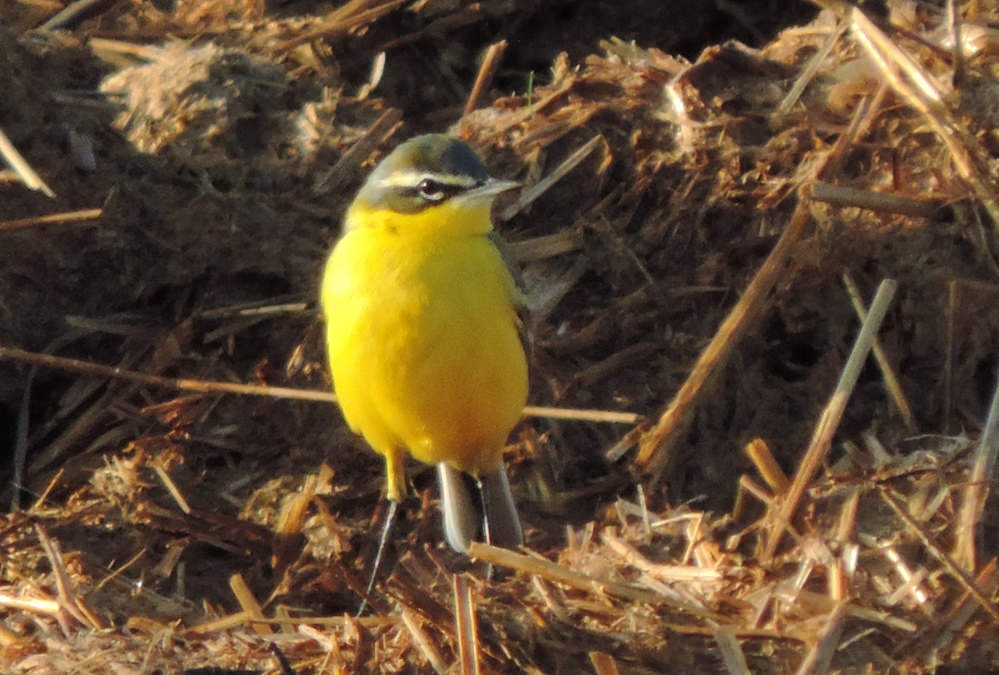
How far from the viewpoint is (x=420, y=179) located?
5.68 meters

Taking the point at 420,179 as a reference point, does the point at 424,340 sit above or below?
below

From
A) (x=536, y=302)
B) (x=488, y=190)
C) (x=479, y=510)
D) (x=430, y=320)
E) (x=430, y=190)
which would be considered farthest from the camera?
(x=536, y=302)

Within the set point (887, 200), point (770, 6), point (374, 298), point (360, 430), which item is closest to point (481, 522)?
point (360, 430)

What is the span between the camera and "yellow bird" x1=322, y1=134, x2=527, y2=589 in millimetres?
5516

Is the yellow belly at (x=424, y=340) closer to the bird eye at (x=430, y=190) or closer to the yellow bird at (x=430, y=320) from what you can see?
the yellow bird at (x=430, y=320)

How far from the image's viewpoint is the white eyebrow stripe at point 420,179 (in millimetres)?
5629

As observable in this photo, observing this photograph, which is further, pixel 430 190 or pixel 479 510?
pixel 479 510

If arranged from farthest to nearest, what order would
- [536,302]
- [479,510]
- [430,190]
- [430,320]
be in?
[536,302]
[479,510]
[430,190]
[430,320]

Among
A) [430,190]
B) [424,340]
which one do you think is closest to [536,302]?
[430,190]

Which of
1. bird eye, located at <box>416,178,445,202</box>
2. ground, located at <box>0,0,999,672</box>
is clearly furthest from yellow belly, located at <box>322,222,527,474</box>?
ground, located at <box>0,0,999,672</box>

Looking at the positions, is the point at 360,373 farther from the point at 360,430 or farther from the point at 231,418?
the point at 231,418

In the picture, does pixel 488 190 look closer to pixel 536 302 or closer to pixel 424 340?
pixel 424 340

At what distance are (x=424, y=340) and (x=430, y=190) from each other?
0.64 m

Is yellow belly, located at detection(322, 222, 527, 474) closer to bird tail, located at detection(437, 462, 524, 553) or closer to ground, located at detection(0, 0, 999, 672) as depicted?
bird tail, located at detection(437, 462, 524, 553)
